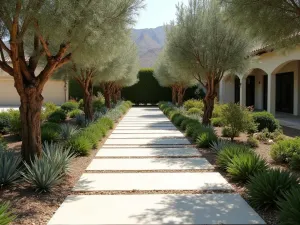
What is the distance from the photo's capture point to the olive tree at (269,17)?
18.9 feet

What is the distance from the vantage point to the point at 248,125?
10.3 m

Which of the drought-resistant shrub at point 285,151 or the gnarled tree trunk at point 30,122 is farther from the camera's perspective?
the drought-resistant shrub at point 285,151

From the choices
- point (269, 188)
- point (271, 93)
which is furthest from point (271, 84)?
point (269, 188)

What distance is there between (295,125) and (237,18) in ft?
31.2

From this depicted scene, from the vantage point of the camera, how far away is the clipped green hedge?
35438mm

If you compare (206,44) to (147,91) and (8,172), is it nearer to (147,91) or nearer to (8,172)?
(8,172)

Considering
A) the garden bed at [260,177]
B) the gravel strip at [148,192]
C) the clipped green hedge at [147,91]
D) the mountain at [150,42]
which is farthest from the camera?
the mountain at [150,42]

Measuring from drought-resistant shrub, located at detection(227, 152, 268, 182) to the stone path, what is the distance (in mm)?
234

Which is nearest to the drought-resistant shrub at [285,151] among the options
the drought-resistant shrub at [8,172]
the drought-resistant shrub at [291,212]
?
the drought-resistant shrub at [291,212]

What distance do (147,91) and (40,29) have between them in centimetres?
2998

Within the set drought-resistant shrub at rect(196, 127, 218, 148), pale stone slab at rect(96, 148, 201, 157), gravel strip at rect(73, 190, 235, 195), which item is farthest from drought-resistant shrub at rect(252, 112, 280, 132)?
gravel strip at rect(73, 190, 235, 195)

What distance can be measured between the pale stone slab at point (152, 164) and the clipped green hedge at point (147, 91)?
27735 millimetres

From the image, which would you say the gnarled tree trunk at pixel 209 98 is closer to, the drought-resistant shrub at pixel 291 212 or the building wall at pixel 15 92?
the drought-resistant shrub at pixel 291 212

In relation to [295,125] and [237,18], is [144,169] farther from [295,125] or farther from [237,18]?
[295,125]
